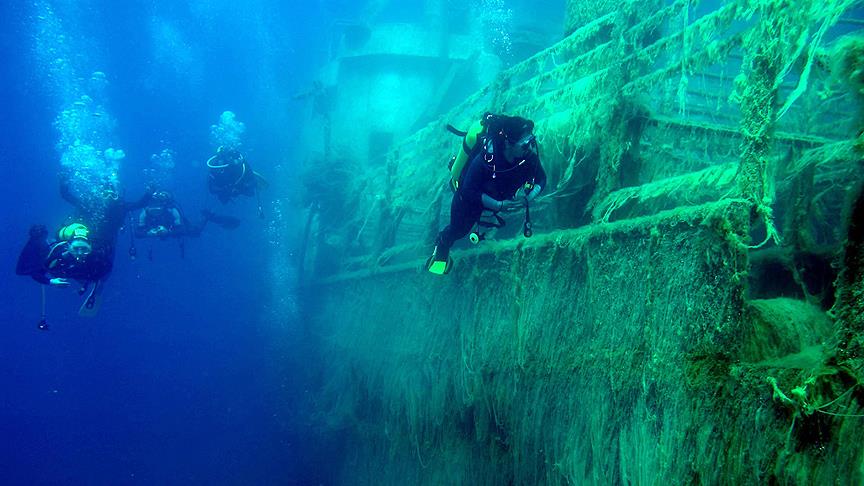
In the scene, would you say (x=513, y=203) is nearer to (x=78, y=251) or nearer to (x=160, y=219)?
(x=78, y=251)

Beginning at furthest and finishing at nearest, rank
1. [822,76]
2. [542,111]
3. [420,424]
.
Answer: [420,424] → [542,111] → [822,76]

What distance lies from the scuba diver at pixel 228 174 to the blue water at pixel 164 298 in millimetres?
2206

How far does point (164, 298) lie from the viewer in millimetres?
51750

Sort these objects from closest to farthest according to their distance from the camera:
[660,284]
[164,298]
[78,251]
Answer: [660,284] < [78,251] < [164,298]

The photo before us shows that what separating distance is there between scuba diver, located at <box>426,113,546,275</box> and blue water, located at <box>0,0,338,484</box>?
469 inches

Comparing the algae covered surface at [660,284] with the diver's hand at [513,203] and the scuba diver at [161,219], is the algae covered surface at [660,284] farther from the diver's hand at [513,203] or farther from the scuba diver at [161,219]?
the scuba diver at [161,219]

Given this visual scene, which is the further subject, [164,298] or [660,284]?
[164,298]

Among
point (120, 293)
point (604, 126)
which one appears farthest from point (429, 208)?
point (120, 293)

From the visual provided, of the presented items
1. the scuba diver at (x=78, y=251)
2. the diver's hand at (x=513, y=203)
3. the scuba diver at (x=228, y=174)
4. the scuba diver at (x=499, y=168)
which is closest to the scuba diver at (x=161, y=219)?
the scuba diver at (x=228, y=174)

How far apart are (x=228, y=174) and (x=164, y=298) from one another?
152 ft

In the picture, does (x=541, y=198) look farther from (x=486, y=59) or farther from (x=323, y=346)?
(x=486, y=59)

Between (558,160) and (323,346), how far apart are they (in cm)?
992

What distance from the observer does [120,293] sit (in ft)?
186

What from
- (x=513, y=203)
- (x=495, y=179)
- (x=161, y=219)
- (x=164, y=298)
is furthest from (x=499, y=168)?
(x=164, y=298)
